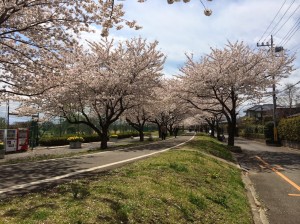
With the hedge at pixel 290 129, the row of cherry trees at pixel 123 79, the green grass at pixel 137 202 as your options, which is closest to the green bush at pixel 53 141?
the row of cherry trees at pixel 123 79

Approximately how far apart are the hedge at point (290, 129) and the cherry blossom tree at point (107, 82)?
560 inches

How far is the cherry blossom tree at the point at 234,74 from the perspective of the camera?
2658 centimetres

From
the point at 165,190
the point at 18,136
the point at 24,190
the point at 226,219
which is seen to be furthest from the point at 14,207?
the point at 18,136

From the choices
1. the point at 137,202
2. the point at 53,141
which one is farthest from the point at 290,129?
the point at 137,202

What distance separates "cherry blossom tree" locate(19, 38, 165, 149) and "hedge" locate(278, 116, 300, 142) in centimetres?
1421

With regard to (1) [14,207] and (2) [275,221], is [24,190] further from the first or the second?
(2) [275,221]

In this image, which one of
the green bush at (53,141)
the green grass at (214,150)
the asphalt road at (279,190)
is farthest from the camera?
the green bush at (53,141)

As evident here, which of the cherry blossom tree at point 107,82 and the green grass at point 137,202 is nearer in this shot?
the green grass at point 137,202

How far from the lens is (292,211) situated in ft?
28.3

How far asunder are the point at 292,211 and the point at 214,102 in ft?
84.1

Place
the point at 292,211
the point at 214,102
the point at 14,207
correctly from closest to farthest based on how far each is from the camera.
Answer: the point at 14,207
the point at 292,211
the point at 214,102

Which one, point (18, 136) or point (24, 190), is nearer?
point (24, 190)

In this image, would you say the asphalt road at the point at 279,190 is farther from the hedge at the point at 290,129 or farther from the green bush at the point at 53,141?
the green bush at the point at 53,141

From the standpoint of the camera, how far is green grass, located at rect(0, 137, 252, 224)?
5151 mm
